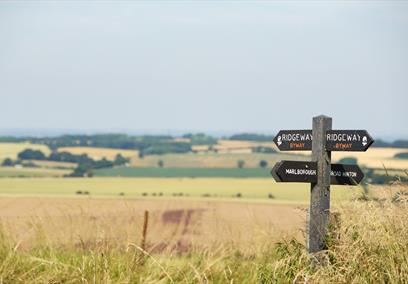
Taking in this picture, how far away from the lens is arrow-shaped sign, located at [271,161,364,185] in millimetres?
7840

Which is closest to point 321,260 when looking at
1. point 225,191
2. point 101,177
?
point 225,191

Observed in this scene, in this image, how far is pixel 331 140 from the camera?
791cm

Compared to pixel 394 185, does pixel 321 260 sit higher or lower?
lower

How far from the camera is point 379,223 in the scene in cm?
713

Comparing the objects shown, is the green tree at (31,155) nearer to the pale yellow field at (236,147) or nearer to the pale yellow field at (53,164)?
the pale yellow field at (53,164)

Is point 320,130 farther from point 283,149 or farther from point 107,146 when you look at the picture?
point 107,146

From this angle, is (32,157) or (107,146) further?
(107,146)

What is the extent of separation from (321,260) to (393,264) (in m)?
0.90

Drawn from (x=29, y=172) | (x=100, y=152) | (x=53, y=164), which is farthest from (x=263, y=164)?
(x=29, y=172)

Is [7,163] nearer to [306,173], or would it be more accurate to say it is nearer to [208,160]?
[208,160]

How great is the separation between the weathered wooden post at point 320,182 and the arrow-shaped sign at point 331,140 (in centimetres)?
8

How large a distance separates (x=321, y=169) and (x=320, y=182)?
0.16 meters

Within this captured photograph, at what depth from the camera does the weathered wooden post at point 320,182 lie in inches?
307

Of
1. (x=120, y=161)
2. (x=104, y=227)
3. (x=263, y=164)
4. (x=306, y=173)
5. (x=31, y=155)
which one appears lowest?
(x=120, y=161)
